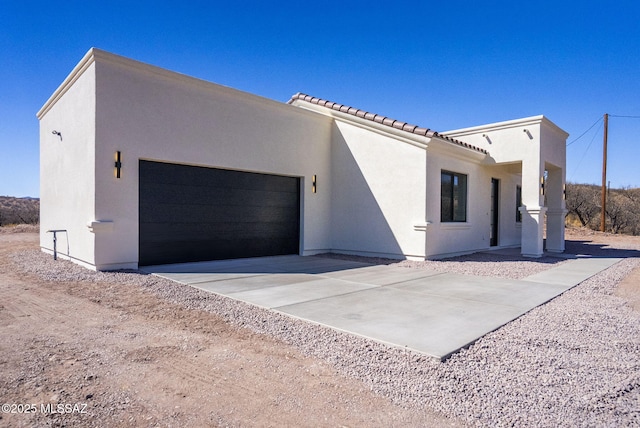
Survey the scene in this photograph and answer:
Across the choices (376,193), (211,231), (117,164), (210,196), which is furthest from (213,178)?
(376,193)

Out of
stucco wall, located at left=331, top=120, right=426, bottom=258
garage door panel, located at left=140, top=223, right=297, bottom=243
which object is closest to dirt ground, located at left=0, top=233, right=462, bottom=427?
garage door panel, located at left=140, top=223, right=297, bottom=243

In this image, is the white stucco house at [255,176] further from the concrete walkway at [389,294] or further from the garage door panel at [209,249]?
the concrete walkway at [389,294]

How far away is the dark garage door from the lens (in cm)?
891

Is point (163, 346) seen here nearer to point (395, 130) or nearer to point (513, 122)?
point (395, 130)

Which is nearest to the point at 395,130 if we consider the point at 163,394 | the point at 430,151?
the point at 430,151

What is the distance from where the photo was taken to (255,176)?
430 inches

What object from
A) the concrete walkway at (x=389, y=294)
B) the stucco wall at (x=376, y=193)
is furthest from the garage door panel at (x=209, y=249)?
the stucco wall at (x=376, y=193)

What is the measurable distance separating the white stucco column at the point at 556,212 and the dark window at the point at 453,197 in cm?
399

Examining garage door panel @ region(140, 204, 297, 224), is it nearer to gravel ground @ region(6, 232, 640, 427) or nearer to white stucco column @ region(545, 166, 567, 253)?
gravel ground @ region(6, 232, 640, 427)

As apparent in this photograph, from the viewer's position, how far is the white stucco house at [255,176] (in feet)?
27.3

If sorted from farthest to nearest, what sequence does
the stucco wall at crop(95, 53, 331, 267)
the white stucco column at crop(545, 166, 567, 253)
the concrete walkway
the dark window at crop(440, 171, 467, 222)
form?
the white stucco column at crop(545, 166, 567, 253), the dark window at crop(440, 171, 467, 222), the stucco wall at crop(95, 53, 331, 267), the concrete walkway

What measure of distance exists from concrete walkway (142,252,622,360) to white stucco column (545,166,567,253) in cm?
423

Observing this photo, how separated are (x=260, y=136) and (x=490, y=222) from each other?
9.03m

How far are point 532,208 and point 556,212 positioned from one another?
2.92 meters
